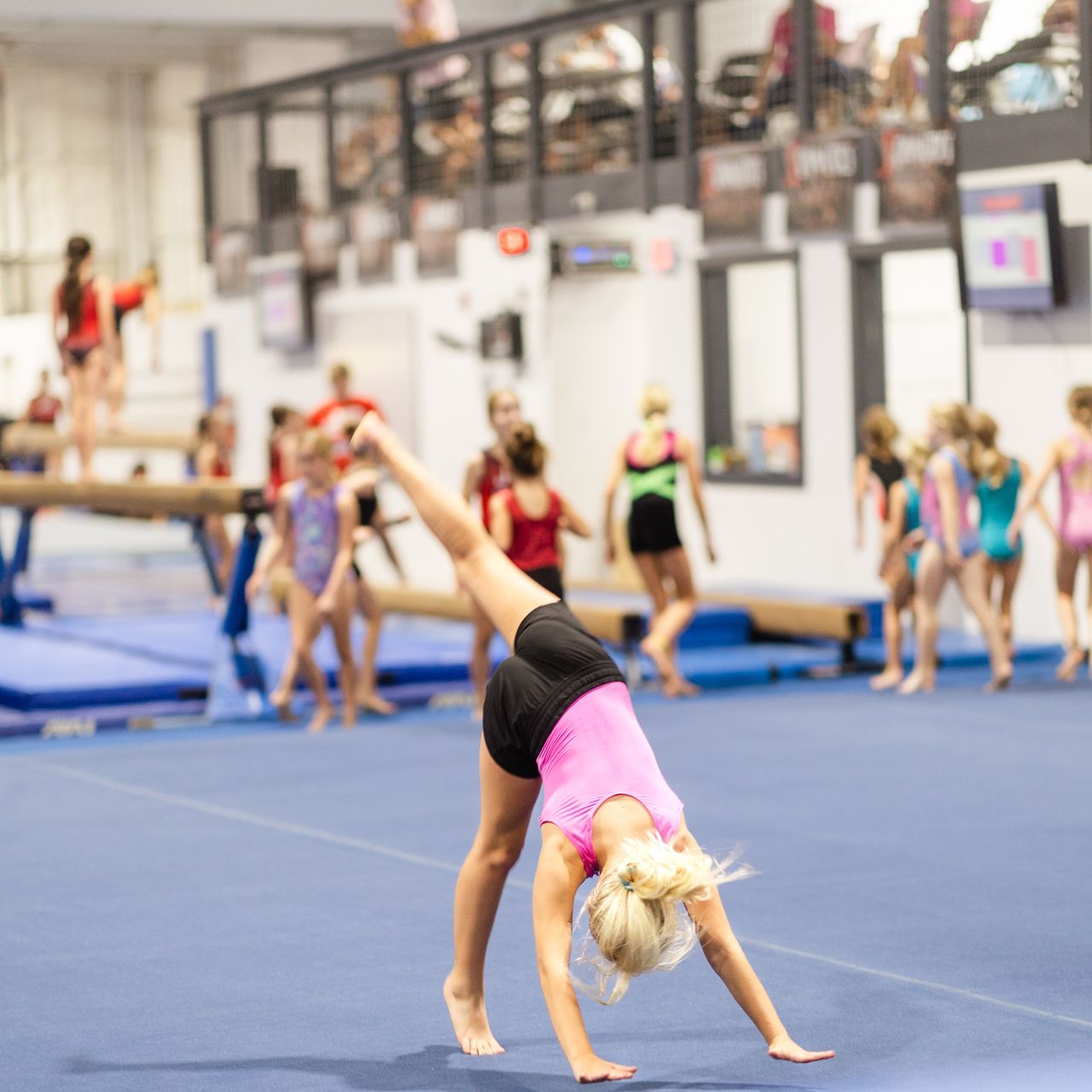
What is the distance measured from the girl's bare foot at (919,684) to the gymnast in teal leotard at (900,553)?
0.20 m

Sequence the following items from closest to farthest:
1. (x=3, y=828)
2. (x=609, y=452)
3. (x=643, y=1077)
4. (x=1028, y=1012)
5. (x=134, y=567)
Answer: (x=643, y=1077) < (x=1028, y=1012) < (x=3, y=828) < (x=609, y=452) < (x=134, y=567)

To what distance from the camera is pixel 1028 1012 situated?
4781 millimetres

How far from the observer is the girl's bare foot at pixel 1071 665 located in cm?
1076

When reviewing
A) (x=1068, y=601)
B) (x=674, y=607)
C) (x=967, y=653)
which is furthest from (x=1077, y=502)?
(x=674, y=607)

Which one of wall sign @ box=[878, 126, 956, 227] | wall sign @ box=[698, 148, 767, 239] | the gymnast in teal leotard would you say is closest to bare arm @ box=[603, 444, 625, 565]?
the gymnast in teal leotard

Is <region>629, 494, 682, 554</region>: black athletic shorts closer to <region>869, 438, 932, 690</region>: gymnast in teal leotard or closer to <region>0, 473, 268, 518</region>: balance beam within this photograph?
<region>869, 438, 932, 690</region>: gymnast in teal leotard

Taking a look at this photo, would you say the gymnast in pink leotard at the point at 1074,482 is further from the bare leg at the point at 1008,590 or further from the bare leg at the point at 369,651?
the bare leg at the point at 369,651

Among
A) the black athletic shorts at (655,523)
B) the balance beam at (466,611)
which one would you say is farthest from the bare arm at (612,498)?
the balance beam at (466,611)

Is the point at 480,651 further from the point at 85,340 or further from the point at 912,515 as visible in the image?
the point at 85,340

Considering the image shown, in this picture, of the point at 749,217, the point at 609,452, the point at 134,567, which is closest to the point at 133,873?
the point at 749,217

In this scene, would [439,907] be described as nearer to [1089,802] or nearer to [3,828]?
[3,828]

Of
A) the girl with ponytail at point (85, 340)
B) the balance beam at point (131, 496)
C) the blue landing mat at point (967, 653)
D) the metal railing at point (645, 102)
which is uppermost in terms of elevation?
the metal railing at point (645, 102)

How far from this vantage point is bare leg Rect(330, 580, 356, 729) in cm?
968

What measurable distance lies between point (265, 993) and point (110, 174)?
2696 cm
